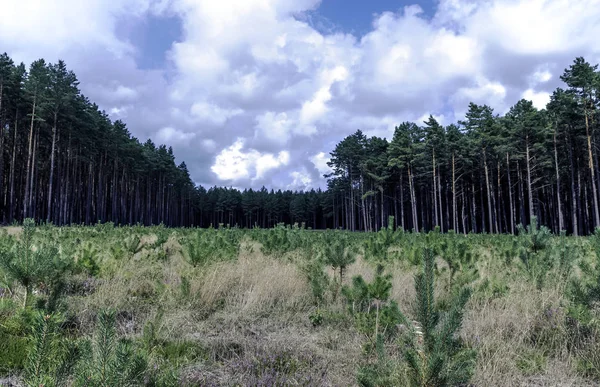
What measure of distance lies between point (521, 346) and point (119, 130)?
4934 centimetres

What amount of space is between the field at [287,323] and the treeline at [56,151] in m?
27.5

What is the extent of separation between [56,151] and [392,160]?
41.6 metres

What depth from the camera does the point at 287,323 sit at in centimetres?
439

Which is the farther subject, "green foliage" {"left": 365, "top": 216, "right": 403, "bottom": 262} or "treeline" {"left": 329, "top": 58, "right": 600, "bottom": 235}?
"treeline" {"left": 329, "top": 58, "right": 600, "bottom": 235}

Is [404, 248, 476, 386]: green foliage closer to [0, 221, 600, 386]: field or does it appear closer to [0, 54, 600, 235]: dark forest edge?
[0, 221, 600, 386]: field

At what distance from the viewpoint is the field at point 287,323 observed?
1964 mm

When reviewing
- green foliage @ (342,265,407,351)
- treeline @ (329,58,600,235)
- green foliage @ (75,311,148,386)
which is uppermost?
treeline @ (329,58,600,235)

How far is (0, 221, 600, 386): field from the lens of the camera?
1.96 metres

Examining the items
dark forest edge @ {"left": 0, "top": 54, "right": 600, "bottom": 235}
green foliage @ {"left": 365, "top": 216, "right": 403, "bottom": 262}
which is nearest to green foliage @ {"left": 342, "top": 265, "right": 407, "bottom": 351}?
green foliage @ {"left": 365, "top": 216, "right": 403, "bottom": 262}

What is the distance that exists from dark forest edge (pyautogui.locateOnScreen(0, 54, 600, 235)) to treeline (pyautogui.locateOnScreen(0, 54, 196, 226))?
13 centimetres

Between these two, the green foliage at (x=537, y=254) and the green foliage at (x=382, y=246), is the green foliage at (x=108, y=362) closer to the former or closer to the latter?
the green foliage at (x=537, y=254)

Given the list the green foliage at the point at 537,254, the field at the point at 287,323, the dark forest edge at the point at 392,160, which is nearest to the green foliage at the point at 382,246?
the field at the point at 287,323

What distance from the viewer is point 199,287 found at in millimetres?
5094

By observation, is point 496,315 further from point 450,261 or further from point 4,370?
point 4,370
